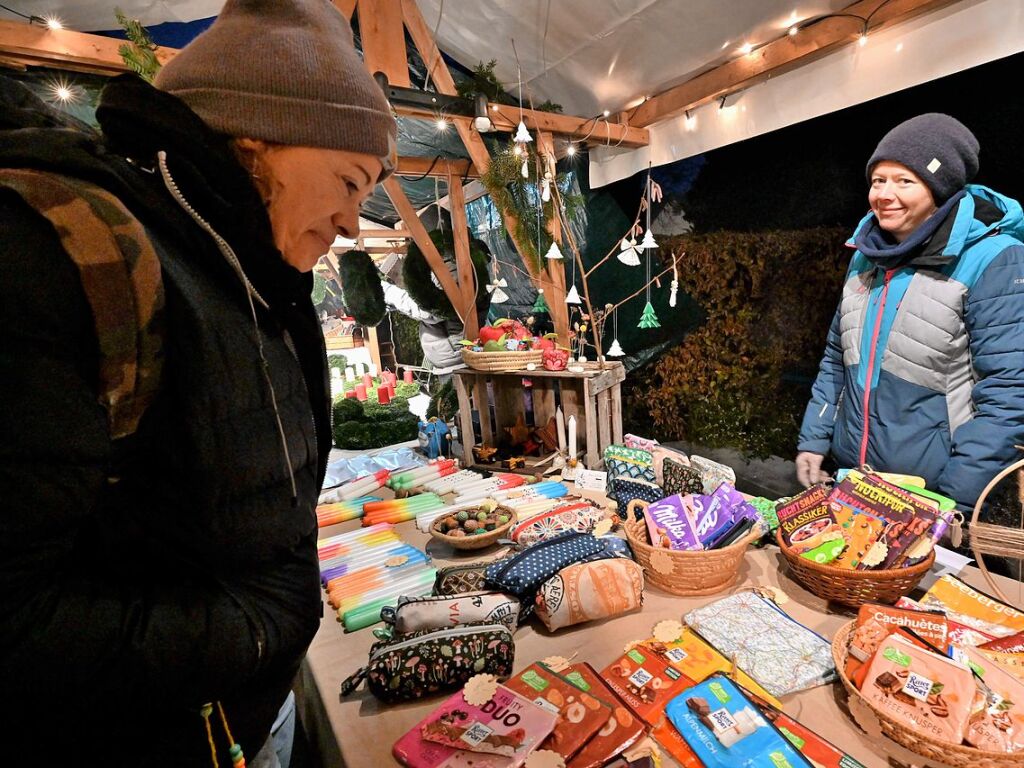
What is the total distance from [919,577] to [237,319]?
4.80 ft

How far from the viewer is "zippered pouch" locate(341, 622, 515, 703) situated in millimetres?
997

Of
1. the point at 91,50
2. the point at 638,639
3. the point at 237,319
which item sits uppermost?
the point at 91,50

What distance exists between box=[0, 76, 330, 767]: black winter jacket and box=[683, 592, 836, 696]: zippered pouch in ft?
2.83

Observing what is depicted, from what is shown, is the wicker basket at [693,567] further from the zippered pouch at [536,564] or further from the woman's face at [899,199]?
the woman's face at [899,199]

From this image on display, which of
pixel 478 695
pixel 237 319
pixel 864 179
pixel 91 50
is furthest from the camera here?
pixel 864 179

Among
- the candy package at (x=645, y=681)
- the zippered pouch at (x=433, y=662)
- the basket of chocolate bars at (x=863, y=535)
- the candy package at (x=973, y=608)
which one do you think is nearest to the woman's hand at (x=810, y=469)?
the basket of chocolate bars at (x=863, y=535)

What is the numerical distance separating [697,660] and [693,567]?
0.26 m

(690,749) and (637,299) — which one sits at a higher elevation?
(637,299)

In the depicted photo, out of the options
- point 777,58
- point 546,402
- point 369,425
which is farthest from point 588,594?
point 369,425

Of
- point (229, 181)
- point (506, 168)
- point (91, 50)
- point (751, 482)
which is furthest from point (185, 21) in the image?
point (751, 482)

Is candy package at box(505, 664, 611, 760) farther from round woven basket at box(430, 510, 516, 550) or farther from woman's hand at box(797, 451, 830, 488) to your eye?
woman's hand at box(797, 451, 830, 488)

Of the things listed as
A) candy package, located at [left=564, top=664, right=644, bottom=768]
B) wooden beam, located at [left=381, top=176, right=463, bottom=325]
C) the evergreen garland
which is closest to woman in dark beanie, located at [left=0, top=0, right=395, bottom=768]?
candy package, located at [left=564, top=664, right=644, bottom=768]

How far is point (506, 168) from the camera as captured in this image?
2.50m

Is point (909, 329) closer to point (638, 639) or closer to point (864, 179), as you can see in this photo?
point (864, 179)
